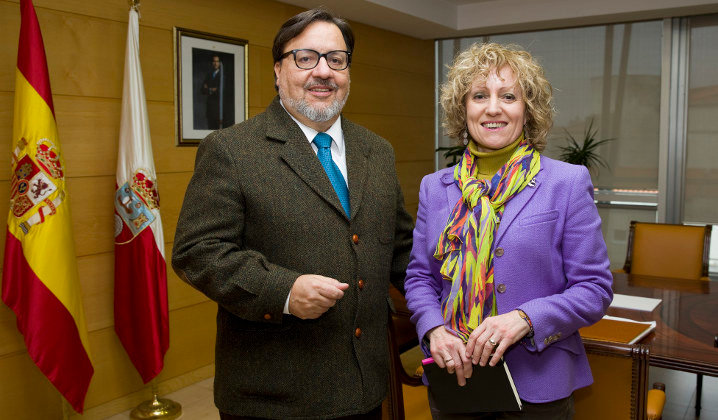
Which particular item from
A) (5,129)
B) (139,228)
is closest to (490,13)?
(139,228)

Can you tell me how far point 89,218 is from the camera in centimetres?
333

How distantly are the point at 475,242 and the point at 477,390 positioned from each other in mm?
324

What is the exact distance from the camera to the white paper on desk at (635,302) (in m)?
2.66

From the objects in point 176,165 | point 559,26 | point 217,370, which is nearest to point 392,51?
point 559,26

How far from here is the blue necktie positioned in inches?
61.9

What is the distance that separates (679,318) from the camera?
2.51 metres

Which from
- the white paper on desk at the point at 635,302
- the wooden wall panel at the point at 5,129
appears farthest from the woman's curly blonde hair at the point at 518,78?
the wooden wall panel at the point at 5,129

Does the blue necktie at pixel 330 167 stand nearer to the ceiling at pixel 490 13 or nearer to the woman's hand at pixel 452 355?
the woman's hand at pixel 452 355

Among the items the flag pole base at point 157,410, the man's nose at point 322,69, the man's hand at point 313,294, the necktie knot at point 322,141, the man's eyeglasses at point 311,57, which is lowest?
the flag pole base at point 157,410

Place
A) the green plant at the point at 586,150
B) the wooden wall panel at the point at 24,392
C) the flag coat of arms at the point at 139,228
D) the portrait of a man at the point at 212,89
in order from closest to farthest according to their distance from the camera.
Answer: the wooden wall panel at the point at 24,392 → the flag coat of arms at the point at 139,228 → the portrait of a man at the point at 212,89 → the green plant at the point at 586,150

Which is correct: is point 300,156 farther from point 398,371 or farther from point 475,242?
point 398,371

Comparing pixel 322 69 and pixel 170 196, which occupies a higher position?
pixel 322 69

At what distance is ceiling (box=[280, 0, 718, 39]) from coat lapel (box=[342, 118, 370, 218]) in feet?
9.73

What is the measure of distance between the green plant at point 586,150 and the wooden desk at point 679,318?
2.13 m
